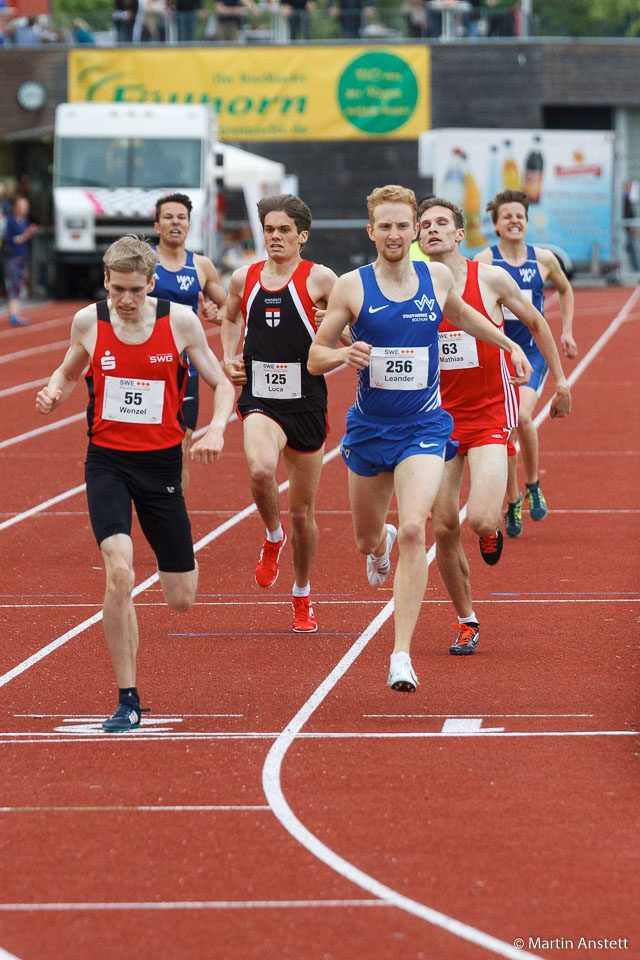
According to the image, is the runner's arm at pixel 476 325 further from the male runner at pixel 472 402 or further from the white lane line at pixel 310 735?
the white lane line at pixel 310 735

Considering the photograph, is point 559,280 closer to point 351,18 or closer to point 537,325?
point 537,325

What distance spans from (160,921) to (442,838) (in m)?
1.07

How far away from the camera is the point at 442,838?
549 centimetres

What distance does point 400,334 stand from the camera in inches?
286

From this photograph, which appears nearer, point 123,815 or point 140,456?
point 123,815

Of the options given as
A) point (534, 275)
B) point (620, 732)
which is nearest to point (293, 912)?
point (620, 732)

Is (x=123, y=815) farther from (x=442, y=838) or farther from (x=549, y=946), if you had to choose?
(x=549, y=946)

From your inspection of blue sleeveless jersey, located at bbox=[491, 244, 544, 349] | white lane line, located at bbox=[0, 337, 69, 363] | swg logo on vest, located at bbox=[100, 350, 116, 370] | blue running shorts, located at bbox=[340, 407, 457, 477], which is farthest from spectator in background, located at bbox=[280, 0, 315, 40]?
swg logo on vest, located at bbox=[100, 350, 116, 370]

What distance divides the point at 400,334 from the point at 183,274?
4150 millimetres

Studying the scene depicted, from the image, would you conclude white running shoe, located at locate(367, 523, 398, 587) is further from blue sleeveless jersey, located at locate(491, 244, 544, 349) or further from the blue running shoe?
blue sleeveless jersey, located at locate(491, 244, 544, 349)

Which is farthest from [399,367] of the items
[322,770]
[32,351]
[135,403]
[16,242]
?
[16,242]

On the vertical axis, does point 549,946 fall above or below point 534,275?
below

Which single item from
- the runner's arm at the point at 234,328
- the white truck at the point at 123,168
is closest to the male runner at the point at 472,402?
the runner's arm at the point at 234,328

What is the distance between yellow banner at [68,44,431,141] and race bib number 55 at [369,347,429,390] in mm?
32768
